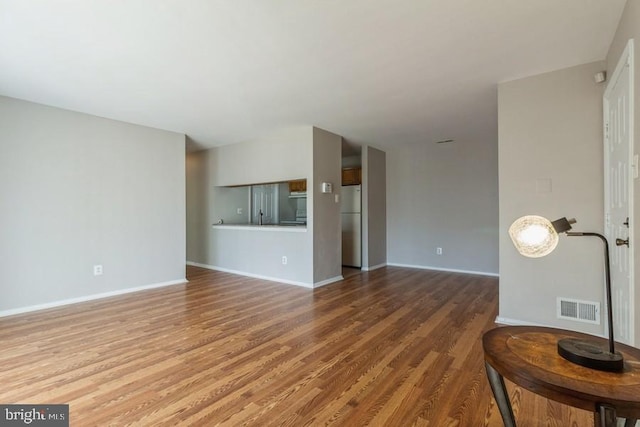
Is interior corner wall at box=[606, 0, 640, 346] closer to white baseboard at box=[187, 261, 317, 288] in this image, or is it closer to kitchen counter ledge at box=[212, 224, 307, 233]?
white baseboard at box=[187, 261, 317, 288]

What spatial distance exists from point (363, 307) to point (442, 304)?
0.97 metres

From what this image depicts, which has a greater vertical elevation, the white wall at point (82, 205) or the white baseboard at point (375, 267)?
the white wall at point (82, 205)

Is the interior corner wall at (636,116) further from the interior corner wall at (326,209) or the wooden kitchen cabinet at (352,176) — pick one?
the wooden kitchen cabinet at (352,176)

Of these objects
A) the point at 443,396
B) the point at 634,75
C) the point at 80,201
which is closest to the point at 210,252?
the point at 80,201

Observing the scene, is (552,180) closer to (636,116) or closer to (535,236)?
(636,116)

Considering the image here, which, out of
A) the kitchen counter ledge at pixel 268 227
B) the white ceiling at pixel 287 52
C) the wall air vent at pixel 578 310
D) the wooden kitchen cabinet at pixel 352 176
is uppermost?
the white ceiling at pixel 287 52

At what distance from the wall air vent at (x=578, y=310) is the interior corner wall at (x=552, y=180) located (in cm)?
4

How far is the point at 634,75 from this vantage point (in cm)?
173

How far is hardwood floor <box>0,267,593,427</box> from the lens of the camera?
167 cm

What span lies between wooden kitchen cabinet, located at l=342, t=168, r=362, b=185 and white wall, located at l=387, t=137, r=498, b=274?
0.79 meters

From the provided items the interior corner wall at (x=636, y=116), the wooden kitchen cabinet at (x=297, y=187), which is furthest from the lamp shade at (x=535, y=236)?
the wooden kitchen cabinet at (x=297, y=187)

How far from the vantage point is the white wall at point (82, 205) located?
3363 millimetres

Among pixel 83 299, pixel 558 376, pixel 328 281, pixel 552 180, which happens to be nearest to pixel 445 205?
pixel 328 281

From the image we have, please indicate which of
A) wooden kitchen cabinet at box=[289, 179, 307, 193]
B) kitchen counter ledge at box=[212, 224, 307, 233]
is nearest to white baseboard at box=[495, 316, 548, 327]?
kitchen counter ledge at box=[212, 224, 307, 233]
